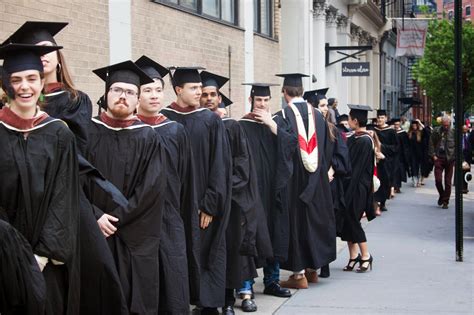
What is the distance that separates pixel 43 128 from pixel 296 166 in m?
5.41

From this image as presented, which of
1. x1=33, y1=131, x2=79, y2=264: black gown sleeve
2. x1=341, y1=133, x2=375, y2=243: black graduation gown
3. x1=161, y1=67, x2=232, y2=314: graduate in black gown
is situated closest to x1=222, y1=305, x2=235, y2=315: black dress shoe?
x1=161, y1=67, x2=232, y2=314: graduate in black gown

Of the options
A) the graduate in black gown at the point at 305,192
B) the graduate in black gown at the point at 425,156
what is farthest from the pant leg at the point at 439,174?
the graduate in black gown at the point at 305,192

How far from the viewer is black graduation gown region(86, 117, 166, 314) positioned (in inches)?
259

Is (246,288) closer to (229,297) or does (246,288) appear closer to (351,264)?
(229,297)

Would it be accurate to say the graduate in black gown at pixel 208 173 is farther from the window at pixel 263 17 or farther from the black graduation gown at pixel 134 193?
the window at pixel 263 17

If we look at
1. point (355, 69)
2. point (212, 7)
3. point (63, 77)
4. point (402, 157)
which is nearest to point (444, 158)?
point (402, 157)

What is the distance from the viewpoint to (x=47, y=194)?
5.32 m

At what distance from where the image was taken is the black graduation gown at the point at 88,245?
584cm

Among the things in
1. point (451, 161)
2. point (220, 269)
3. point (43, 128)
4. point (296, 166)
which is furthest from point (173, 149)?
point (451, 161)

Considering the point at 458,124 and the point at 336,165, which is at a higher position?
the point at 458,124

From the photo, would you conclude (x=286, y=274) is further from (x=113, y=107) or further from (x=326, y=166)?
(x=113, y=107)

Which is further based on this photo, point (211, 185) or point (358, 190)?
point (358, 190)

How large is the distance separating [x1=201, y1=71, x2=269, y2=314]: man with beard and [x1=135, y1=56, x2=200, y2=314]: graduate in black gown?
885 mm

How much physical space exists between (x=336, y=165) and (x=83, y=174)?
18.4 ft
